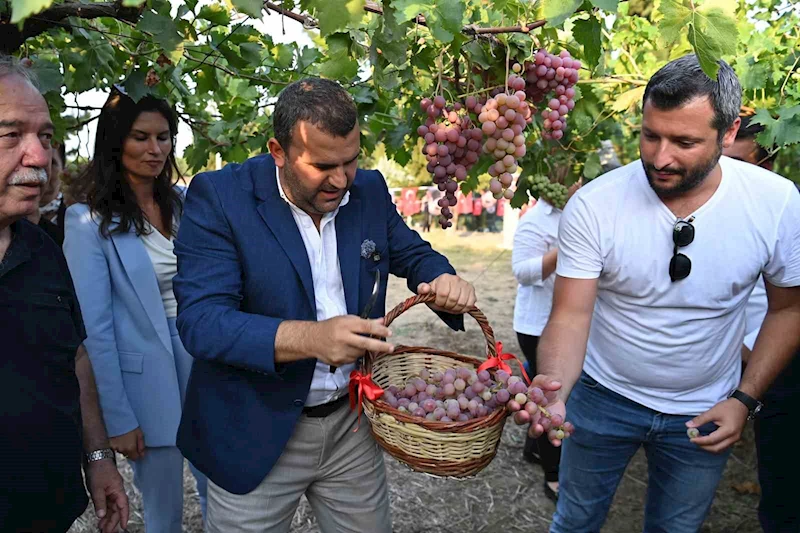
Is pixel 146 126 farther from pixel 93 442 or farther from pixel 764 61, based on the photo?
pixel 764 61

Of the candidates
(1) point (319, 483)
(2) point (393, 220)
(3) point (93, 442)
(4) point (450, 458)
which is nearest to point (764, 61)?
(2) point (393, 220)

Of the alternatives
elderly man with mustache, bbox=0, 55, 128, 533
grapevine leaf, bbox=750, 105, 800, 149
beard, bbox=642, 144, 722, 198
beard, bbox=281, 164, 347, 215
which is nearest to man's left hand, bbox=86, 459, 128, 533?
elderly man with mustache, bbox=0, 55, 128, 533

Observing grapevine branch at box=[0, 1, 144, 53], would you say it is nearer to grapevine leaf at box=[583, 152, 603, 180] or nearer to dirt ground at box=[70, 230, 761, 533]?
grapevine leaf at box=[583, 152, 603, 180]

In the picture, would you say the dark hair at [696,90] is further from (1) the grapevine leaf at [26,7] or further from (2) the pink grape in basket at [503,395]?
(1) the grapevine leaf at [26,7]

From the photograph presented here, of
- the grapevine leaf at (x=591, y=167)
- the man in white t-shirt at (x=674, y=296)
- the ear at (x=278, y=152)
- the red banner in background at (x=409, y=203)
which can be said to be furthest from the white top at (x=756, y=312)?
the red banner in background at (x=409, y=203)

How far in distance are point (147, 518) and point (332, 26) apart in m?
2.29

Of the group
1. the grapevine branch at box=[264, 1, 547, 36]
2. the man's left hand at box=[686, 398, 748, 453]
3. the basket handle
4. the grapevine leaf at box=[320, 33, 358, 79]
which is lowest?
the man's left hand at box=[686, 398, 748, 453]

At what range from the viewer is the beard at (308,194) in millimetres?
1841

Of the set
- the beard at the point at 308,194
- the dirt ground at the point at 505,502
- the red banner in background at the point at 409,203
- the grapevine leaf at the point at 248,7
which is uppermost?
the grapevine leaf at the point at 248,7

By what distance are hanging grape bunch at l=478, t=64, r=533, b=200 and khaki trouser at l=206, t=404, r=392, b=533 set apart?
96 centimetres

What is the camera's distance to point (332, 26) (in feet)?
3.58

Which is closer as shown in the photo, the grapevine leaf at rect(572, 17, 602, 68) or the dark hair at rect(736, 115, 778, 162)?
the grapevine leaf at rect(572, 17, 602, 68)

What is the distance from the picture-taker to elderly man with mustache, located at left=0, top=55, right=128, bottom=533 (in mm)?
1568

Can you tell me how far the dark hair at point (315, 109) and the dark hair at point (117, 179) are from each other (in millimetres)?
1003
